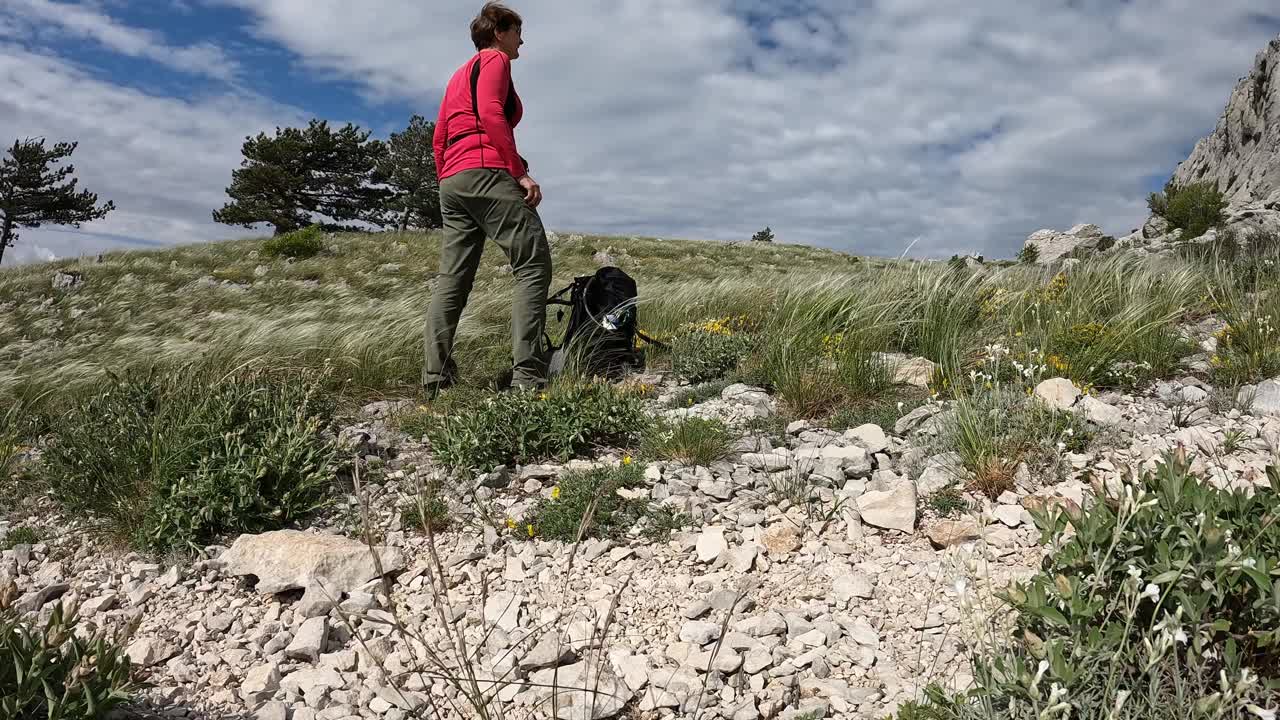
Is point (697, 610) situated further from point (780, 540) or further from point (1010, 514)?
point (1010, 514)

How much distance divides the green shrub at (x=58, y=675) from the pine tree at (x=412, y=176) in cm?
3288

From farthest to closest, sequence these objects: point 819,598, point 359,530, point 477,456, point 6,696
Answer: point 477,456 → point 359,530 → point 819,598 → point 6,696

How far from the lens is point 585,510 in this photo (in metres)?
3.02

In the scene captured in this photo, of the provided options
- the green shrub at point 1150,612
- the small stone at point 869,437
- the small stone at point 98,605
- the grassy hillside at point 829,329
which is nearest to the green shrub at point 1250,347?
the grassy hillside at point 829,329

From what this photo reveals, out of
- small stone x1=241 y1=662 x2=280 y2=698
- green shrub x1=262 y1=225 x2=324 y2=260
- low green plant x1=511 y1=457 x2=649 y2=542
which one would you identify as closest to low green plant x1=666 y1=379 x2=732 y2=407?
low green plant x1=511 y1=457 x2=649 y2=542

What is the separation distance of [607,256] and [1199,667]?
21446 mm

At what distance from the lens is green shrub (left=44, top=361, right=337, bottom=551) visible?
3045 millimetres

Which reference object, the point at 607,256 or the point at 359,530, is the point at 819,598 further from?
the point at 607,256

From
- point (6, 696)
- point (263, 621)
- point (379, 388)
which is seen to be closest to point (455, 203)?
point (379, 388)

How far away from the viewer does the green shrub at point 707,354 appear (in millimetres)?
5270

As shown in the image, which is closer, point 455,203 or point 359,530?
point 359,530

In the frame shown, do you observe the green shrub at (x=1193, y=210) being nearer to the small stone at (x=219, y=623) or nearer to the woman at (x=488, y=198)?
the woman at (x=488, y=198)

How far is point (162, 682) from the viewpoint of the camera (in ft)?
7.22

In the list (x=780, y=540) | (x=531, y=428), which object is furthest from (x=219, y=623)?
(x=780, y=540)
